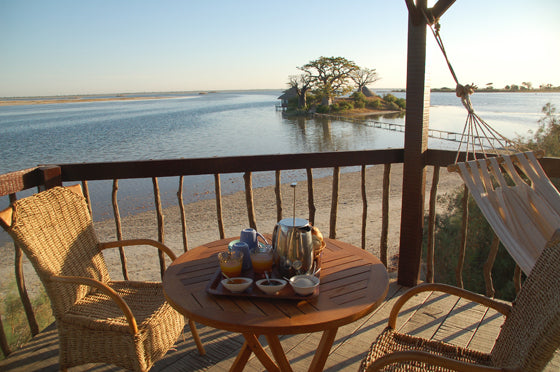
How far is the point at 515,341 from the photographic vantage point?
1.19 meters

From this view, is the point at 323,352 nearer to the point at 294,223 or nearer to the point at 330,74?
the point at 294,223

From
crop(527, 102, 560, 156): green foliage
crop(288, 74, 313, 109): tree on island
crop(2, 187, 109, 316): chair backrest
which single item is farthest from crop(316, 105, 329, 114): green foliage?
crop(2, 187, 109, 316): chair backrest

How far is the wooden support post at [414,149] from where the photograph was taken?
2.38m

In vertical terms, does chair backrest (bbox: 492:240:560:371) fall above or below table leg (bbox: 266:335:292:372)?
above

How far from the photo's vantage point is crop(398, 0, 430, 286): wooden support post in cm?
238

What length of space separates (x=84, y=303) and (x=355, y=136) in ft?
90.2

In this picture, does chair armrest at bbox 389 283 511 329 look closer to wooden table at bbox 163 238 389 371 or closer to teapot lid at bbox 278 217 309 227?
wooden table at bbox 163 238 389 371

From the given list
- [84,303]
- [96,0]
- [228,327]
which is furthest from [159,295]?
[96,0]

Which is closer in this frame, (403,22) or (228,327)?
(228,327)

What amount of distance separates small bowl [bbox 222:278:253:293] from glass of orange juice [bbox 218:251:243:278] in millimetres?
70

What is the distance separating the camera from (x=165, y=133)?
30797mm

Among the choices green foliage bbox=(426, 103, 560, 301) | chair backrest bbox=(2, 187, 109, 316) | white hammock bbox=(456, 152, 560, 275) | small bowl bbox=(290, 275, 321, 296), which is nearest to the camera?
small bowl bbox=(290, 275, 321, 296)

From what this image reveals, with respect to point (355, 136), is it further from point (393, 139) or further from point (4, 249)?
point (4, 249)

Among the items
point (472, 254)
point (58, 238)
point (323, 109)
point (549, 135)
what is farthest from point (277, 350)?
point (323, 109)
